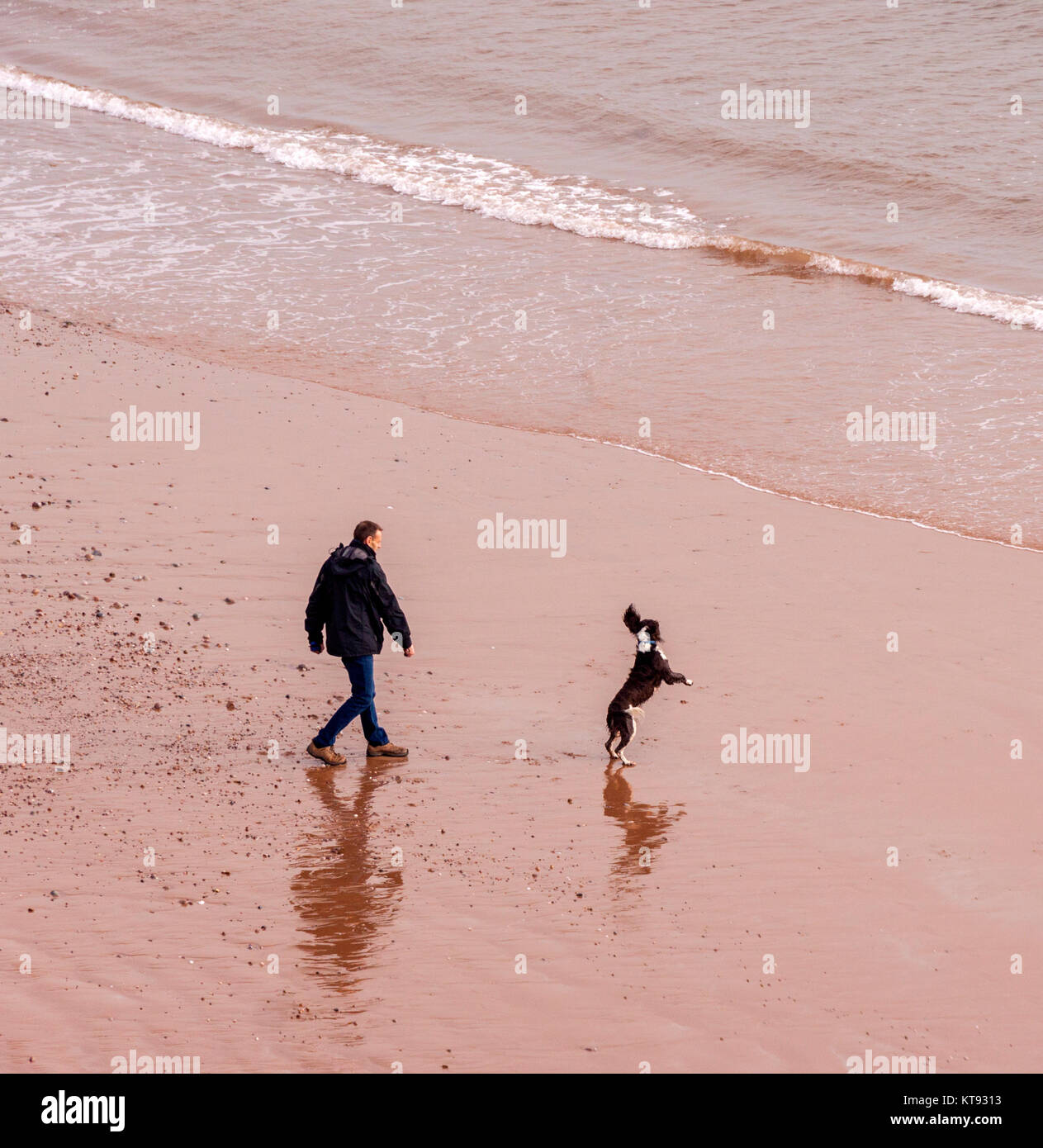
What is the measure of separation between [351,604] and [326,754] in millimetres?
893

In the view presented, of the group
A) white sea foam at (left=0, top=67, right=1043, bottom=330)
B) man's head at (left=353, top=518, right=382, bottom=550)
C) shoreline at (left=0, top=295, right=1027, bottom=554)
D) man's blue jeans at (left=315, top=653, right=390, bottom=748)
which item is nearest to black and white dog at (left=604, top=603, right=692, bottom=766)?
man's blue jeans at (left=315, top=653, right=390, bottom=748)

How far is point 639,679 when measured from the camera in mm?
7551

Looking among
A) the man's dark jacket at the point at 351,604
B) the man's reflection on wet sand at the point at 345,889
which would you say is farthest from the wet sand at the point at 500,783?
the man's dark jacket at the point at 351,604

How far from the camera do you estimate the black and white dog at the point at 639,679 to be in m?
7.52

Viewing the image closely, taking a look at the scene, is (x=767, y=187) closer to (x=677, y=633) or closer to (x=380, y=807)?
(x=677, y=633)

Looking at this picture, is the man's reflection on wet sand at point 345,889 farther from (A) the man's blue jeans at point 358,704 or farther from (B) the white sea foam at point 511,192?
(B) the white sea foam at point 511,192

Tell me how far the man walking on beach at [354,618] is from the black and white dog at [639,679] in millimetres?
1263

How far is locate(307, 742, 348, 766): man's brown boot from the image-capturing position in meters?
7.48

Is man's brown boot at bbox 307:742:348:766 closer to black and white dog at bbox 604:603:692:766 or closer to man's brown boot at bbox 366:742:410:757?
man's brown boot at bbox 366:742:410:757

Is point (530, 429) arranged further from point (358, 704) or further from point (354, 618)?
point (358, 704)

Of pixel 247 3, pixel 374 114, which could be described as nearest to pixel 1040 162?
pixel 374 114

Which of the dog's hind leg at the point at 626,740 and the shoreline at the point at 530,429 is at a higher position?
the shoreline at the point at 530,429

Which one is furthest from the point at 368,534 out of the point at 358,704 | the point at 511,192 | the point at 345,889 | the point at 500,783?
the point at 511,192

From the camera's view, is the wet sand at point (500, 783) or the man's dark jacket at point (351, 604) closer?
the wet sand at point (500, 783)
